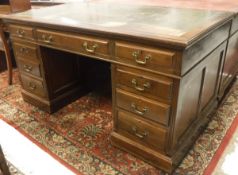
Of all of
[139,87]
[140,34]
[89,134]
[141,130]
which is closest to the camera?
[140,34]

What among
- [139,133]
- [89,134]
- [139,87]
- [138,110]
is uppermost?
[139,87]

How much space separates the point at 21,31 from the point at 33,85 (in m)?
0.47

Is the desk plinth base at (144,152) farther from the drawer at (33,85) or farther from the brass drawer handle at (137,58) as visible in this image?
the drawer at (33,85)

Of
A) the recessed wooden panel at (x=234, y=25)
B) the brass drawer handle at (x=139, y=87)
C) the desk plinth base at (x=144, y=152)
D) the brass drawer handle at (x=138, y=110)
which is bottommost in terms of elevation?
the desk plinth base at (x=144, y=152)

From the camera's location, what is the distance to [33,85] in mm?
1979

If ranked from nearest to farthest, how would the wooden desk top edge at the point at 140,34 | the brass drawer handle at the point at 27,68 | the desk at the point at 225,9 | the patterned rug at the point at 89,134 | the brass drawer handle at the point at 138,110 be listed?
Result: the wooden desk top edge at the point at 140,34
the brass drawer handle at the point at 138,110
the patterned rug at the point at 89,134
the desk at the point at 225,9
the brass drawer handle at the point at 27,68

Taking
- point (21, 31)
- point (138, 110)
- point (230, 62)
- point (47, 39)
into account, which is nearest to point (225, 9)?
point (230, 62)

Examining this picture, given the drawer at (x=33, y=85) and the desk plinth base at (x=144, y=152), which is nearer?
the desk plinth base at (x=144, y=152)

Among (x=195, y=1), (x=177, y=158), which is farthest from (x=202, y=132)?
(x=195, y=1)

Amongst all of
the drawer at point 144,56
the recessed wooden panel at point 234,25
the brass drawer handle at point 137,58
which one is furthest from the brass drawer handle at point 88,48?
the recessed wooden panel at point 234,25

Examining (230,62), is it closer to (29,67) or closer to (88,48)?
(88,48)

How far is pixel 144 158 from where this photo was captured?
1447 millimetres

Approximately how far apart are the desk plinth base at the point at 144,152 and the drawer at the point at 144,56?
557 mm

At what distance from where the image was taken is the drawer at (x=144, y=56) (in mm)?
1079
